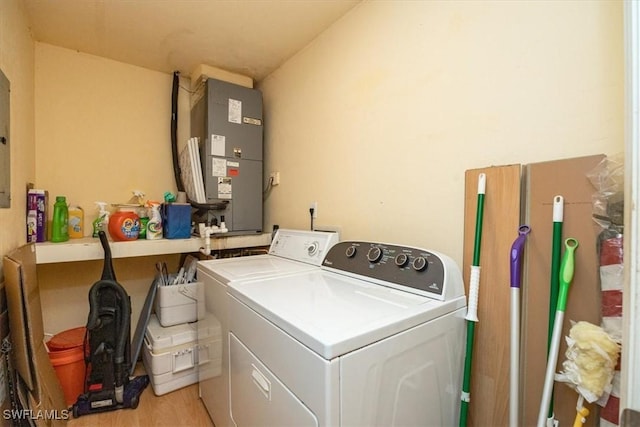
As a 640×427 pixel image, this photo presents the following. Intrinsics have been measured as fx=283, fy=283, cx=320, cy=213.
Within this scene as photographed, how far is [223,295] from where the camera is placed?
50.1 inches

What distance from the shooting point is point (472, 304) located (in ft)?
3.41

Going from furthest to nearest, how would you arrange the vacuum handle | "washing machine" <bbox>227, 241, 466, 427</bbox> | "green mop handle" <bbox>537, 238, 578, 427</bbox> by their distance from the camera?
the vacuum handle < "green mop handle" <bbox>537, 238, 578, 427</bbox> < "washing machine" <bbox>227, 241, 466, 427</bbox>

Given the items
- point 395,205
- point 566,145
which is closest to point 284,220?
point 395,205

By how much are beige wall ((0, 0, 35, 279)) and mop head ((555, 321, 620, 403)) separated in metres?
2.16

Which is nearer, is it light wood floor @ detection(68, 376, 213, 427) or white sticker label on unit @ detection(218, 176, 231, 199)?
light wood floor @ detection(68, 376, 213, 427)

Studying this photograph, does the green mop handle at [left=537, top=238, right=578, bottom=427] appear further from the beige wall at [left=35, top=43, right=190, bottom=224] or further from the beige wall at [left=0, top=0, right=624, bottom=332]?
the beige wall at [left=35, top=43, right=190, bottom=224]

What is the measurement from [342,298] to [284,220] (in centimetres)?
140

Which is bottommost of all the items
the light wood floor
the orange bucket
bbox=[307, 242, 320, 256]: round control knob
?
the light wood floor

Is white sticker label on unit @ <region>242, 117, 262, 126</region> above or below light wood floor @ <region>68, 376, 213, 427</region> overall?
above

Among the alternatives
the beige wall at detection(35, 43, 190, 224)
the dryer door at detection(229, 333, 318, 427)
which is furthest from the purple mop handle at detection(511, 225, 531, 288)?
the beige wall at detection(35, 43, 190, 224)

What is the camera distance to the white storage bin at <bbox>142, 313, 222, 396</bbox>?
1854mm

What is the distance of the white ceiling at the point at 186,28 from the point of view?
5.53 feet

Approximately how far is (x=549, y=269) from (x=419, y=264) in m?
0.41

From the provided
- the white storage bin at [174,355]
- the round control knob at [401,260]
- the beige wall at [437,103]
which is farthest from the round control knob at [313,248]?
the white storage bin at [174,355]
